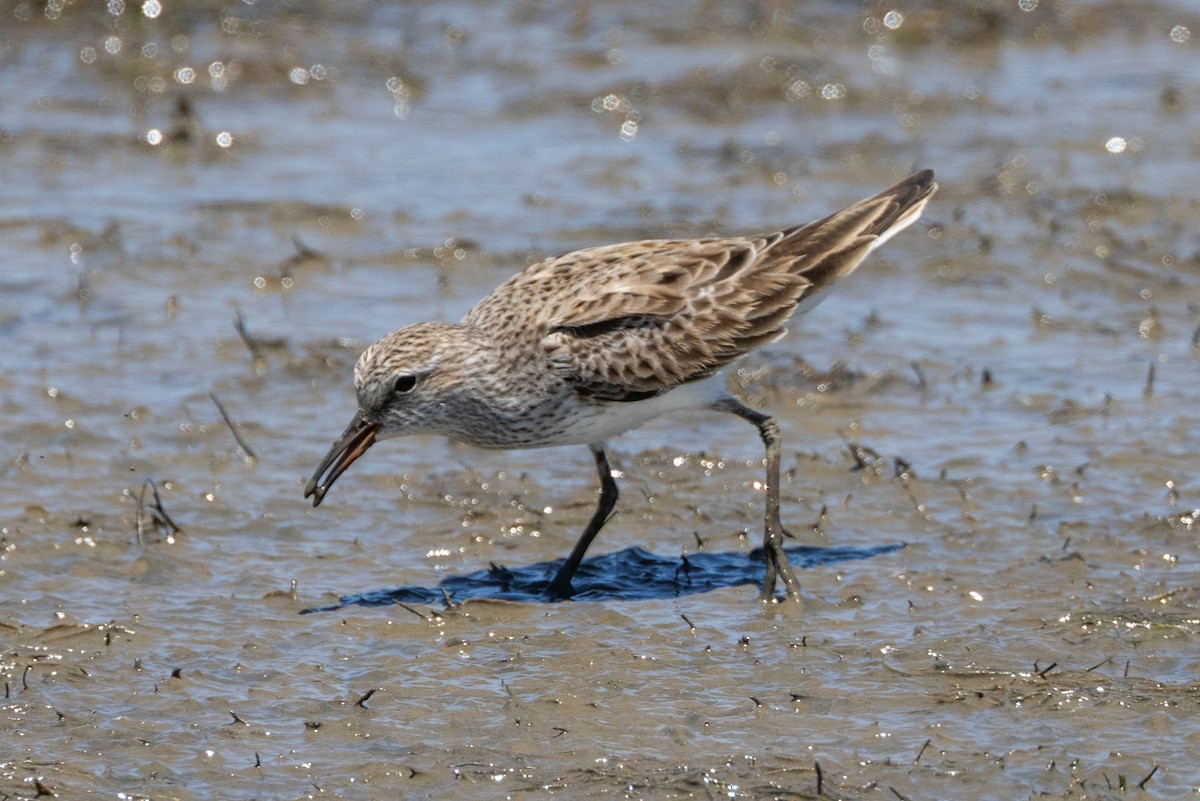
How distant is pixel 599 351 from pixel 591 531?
0.87 m

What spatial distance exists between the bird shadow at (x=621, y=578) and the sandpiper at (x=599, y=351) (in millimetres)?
161

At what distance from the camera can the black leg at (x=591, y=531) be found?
7812mm

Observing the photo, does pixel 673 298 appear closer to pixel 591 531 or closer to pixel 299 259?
pixel 591 531

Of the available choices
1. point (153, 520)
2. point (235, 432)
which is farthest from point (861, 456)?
point (153, 520)

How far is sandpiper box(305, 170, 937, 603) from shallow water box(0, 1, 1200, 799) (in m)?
0.69

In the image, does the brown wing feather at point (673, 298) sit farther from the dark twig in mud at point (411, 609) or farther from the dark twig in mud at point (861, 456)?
the dark twig in mud at point (411, 609)

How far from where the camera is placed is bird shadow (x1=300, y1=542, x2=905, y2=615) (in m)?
7.74

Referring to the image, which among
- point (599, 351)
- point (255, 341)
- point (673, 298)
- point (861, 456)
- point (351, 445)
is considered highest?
point (673, 298)

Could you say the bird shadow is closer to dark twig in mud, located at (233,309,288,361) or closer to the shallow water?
the shallow water

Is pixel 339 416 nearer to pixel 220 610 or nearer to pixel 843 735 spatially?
pixel 220 610

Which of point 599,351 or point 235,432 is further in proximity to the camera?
point 235,432

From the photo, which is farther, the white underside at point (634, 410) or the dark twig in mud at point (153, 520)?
the dark twig in mud at point (153, 520)

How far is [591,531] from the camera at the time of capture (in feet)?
26.1

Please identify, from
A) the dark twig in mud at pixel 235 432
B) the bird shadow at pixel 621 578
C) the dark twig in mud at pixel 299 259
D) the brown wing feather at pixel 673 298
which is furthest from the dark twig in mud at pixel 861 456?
the dark twig in mud at pixel 299 259
